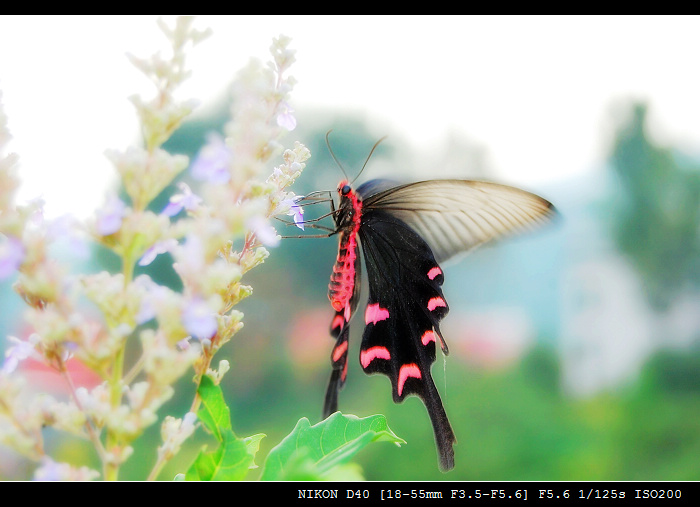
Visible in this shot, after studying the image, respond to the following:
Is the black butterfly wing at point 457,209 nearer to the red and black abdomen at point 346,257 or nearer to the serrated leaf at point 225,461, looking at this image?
the red and black abdomen at point 346,257

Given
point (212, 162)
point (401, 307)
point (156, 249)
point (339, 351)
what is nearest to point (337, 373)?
point (339, 351)

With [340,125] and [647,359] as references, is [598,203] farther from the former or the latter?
[340,125]

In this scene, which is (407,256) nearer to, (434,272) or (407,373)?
(434,272)

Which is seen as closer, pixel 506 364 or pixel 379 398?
pixel 379 398

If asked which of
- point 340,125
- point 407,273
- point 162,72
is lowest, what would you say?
point 162,72

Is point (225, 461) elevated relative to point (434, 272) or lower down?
lower down

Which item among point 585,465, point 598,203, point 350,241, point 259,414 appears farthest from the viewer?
point 598,203

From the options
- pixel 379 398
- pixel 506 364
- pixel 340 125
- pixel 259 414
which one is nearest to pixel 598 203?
pixel 506 364
